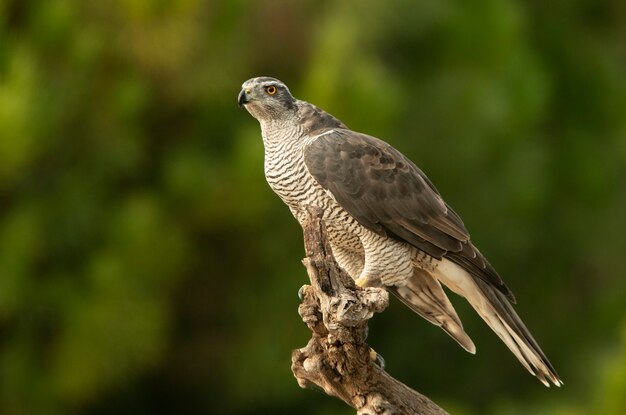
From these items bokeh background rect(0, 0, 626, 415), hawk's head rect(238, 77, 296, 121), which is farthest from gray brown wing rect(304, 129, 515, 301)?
bokeh background rect(0, 0, 626, 415)

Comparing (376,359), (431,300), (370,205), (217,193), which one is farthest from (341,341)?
(217,193)

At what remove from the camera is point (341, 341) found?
16.7ft

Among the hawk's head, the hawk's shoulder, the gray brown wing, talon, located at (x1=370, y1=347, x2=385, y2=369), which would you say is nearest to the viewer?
talon, located at (x1=370, y1=347, x2=385, y2=369)

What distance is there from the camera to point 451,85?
34.4 feet

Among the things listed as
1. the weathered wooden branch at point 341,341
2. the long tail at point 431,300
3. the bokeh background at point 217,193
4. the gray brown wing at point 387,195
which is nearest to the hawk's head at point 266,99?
the gray brown wing at point 387,195

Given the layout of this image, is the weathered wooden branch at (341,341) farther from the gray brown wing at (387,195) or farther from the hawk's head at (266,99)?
the hawk's head at (266,99)

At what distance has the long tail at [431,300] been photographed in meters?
6.18

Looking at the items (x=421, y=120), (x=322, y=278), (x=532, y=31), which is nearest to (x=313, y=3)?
(x=421, y=120)

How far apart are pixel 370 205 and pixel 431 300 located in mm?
760

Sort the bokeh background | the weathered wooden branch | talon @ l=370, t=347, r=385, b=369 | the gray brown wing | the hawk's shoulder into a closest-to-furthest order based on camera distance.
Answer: the weathered wooden branch < talon @ l=370, t=347, r=385, b=369 < the gray brown wing < the hawk's shoulder < the bokeh background

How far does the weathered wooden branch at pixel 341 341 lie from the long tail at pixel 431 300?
0.84m

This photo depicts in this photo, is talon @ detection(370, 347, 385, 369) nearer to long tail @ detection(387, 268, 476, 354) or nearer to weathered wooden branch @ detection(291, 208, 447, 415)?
weathered wooden branch @ detection(291, 208, 447, 415)

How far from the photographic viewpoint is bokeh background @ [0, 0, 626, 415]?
27.9ft

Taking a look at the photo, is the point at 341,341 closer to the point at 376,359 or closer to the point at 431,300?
the point at 376,359
